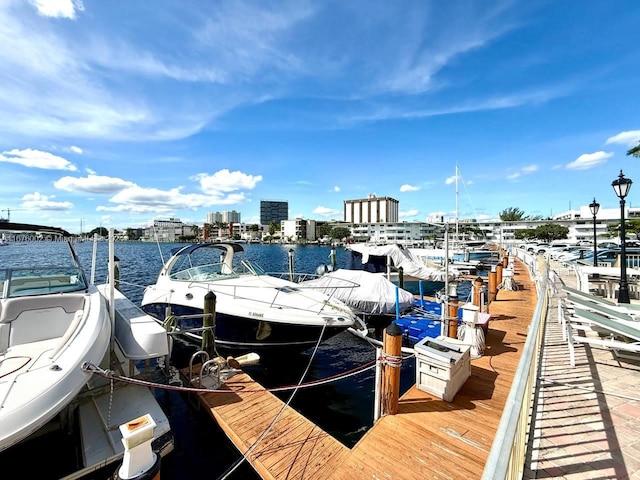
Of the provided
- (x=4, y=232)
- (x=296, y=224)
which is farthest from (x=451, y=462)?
(x=296, y=224)

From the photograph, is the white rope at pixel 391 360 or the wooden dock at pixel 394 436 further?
the white rope at pixel 391 360

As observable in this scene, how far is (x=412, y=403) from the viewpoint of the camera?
467cm

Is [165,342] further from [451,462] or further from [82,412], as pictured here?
[451,462]

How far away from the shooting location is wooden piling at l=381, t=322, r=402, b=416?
→ 4391 mm

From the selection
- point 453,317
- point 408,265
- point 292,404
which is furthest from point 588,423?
point 408,265

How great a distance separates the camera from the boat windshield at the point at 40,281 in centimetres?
552

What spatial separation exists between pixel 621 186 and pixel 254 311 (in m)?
11.8

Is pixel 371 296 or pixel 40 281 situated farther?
pixel 371 296

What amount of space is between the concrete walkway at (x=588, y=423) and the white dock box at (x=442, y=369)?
3.59 ft

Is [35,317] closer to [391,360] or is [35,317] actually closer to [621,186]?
[391,360]

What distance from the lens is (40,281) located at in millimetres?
5969

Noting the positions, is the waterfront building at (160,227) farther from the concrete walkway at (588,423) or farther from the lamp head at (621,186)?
the lamp head at (621,186)

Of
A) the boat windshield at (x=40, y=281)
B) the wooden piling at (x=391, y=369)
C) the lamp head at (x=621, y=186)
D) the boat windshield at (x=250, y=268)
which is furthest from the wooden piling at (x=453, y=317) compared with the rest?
the boat windshield at (x=40, y=281)

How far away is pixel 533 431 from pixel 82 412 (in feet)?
23.2
